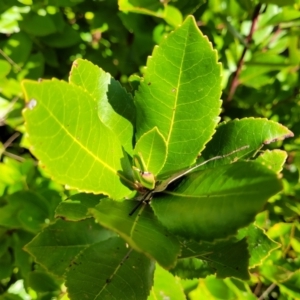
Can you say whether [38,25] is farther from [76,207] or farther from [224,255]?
[224,255]

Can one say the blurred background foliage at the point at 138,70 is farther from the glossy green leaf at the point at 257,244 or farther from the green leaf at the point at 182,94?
the green leaf at the point at 182,94

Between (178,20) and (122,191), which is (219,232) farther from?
(178,20)

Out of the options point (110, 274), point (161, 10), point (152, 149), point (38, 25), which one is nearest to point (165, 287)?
point (110, 274)

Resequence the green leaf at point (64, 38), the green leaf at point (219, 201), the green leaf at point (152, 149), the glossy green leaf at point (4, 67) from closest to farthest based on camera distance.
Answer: the green leaf at point (219, 201) → the green leaf at point (152, 149) → the glossy green leaf at point (4, 67) → the green leaf at point (64, 38)

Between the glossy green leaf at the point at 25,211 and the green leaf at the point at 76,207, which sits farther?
the glossy green leaf at the point at 25,211

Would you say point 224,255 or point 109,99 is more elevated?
point 109,99

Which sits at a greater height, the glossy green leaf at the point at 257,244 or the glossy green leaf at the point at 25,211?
the glossy green leaf at the point at 257,244

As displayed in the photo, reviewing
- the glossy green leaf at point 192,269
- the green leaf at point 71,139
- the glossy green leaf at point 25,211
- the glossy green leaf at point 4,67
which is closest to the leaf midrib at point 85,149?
the green leaf at point 71,139
